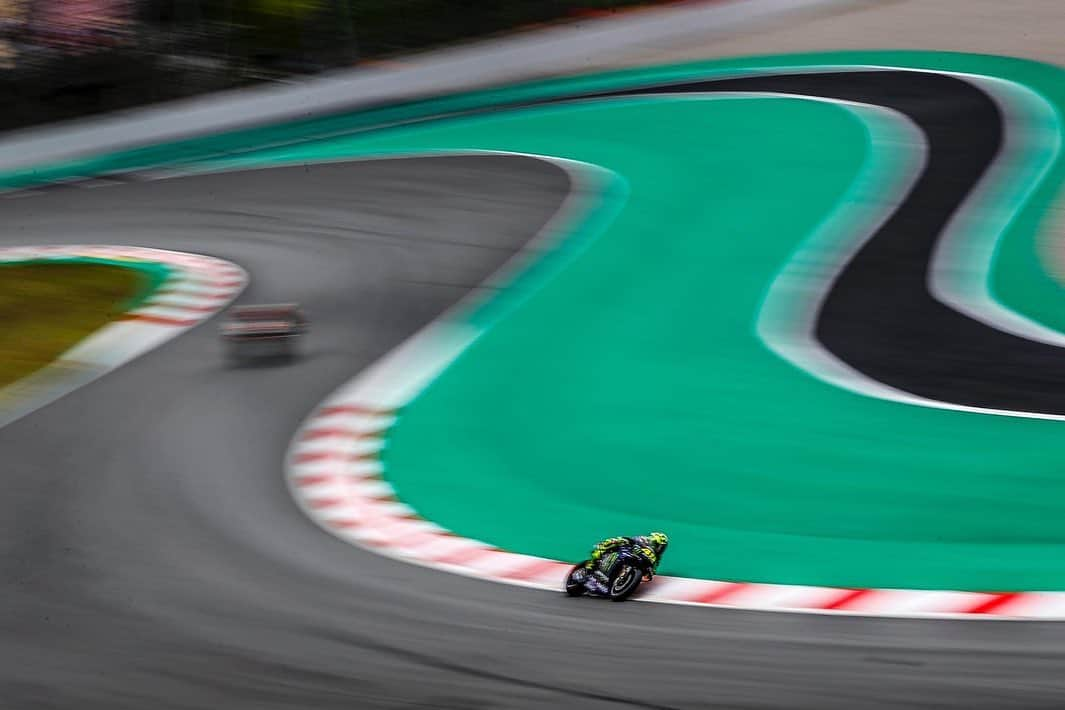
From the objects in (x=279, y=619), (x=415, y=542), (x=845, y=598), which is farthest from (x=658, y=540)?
(x=279, y=619)

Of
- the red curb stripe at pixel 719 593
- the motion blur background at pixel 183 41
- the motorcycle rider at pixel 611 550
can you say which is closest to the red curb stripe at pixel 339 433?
the motorcycle rider at pixel 611 550

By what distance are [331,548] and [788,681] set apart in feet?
11.3

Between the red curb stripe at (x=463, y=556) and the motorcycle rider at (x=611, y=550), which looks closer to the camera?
the motorcycle rider at (x=611, y=550)

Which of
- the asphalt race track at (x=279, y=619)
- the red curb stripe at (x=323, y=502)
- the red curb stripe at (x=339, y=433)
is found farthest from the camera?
the red curb stripe at (x=339, y=433)

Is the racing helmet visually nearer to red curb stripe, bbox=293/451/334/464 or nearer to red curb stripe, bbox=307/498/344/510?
red curb stripe, bbox=307/498/344/510

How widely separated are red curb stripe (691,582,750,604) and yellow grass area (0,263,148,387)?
27.0 feet

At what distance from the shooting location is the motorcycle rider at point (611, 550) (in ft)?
27.4

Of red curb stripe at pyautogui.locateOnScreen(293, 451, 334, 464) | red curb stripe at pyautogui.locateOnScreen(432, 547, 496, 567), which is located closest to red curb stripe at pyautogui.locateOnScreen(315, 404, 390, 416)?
Answer: red curb stripe at pyautogui.locateOnScreen(293, 451, 334, 464)

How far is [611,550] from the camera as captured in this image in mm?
8445

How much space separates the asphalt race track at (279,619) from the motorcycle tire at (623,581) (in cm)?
11

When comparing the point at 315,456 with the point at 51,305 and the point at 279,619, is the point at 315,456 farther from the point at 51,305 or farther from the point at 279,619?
the point at 51,305

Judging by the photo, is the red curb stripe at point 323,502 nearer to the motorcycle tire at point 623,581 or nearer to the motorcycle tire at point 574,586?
the motorcycle tire at point 574,586

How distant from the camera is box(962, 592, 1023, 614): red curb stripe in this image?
777 centimetres

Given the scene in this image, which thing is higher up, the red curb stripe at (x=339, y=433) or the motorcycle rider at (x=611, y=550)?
the red curb stripe at (x=339, y=433)
